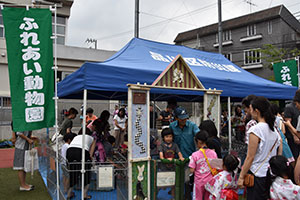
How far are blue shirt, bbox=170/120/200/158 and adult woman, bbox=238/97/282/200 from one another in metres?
1.51

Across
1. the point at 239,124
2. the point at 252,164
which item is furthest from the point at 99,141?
the point at 239,124

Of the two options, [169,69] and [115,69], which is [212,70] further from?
[115,69]

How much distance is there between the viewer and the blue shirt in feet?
13.9

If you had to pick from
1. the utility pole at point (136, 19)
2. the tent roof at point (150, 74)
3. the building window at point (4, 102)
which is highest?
the utility pole at point (136, 19)

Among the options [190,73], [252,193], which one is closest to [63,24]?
[190,73]

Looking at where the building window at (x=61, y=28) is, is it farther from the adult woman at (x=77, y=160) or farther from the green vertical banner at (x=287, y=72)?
the adult woman at (x=77, y=160)

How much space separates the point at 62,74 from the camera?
13.3 m

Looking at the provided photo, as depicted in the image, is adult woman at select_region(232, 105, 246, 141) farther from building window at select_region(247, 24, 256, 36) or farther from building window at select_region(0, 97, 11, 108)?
building window at select_region(247, 24, 256, 36)

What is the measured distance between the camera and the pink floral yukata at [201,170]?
3.41m

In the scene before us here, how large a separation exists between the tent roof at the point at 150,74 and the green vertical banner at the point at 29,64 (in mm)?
576

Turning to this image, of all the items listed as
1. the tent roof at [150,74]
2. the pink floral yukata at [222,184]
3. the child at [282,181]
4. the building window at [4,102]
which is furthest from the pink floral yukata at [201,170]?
the building window at [4,102]

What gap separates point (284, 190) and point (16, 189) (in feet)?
16.6

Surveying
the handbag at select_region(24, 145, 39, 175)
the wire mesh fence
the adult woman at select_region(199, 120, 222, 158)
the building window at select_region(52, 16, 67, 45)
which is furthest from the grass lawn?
the building window at select_region(52, 16, 67, 45)

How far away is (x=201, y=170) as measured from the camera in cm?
342
